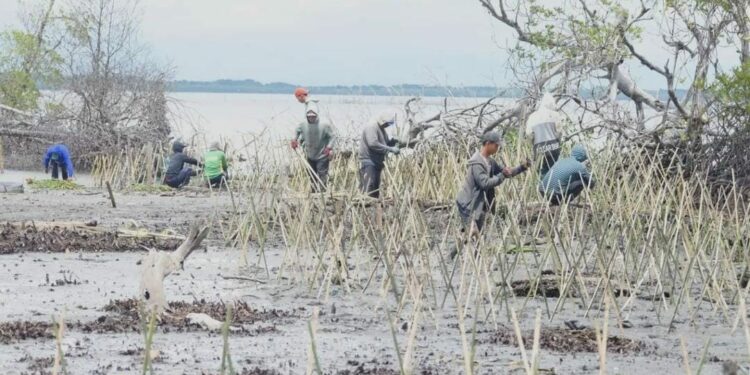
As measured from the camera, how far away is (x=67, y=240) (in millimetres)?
13648

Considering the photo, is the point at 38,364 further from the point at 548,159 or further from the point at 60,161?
the point at 60,161

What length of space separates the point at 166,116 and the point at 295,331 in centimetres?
2255

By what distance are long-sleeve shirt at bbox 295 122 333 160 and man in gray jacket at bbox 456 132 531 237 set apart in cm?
519

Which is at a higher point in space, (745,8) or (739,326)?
(745,8)

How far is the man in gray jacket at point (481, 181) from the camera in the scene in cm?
1199

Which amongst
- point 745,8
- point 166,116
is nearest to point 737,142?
point 745,8

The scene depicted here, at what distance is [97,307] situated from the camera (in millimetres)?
9992

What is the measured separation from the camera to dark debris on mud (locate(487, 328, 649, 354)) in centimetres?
843

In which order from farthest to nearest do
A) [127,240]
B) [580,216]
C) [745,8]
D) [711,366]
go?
[745,8]
[127,240]
[580,216]
[711,366]

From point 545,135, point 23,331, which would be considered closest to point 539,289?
point 23,331

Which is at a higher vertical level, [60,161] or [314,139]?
[314,139]

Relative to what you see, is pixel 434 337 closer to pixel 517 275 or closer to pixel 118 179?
pixel 517 275

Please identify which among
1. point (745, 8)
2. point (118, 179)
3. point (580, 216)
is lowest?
point (118, 179)

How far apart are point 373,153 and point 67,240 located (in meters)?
4.08
